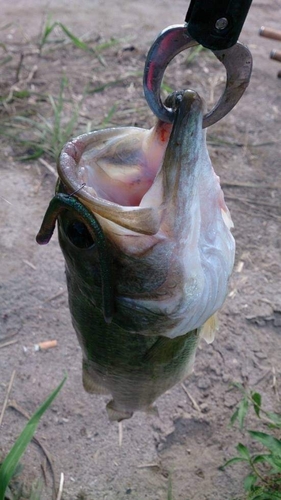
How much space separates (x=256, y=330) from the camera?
2.78 metres

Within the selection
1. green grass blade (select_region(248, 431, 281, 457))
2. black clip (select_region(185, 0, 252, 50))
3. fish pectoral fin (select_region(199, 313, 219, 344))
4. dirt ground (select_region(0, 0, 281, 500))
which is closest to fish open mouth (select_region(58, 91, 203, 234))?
black clip (select_region(185, 0, 252, 50))

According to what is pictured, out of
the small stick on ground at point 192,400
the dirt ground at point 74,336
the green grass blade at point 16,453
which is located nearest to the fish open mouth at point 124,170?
the green grass blade at point 16,453

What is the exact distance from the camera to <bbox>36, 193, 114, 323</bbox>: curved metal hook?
124 cm

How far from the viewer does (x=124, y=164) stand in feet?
4.66

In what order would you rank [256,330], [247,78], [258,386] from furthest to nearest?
[256,330] → [258,386] → [247,78]

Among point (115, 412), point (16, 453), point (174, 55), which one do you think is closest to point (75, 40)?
point (115, 412)

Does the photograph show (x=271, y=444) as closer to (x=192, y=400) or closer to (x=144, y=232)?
(x=192, y=400)

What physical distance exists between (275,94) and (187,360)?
325 centimetres

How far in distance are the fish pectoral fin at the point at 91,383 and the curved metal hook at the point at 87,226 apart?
19.8 inches

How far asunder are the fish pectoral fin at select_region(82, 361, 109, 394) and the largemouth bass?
0.92 feet

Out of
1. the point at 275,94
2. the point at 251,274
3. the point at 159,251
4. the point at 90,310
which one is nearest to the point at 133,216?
the point at 159,251

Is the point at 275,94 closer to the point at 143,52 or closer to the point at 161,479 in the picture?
the point at 143,52

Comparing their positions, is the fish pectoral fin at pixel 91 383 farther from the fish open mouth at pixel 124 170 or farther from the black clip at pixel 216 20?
the black clip at pixel 216 20

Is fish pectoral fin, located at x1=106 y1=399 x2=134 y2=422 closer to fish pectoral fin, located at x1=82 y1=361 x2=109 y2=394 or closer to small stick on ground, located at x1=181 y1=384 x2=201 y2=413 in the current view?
fish pectoral fin, located at x1=82 y1=361 x2=109 y2=394
